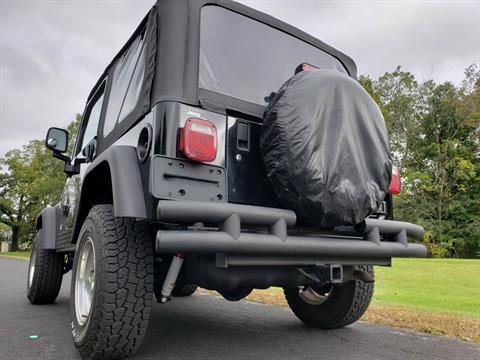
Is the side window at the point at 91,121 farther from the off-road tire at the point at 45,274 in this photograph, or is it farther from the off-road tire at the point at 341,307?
the off-road tire at the point at 341,307

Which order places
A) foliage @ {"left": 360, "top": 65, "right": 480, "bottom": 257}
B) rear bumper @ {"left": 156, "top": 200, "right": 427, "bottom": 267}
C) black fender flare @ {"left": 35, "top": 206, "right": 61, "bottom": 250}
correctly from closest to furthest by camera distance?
rear bumper @ {"left": 156, "top": 200, "right": 427, "bottom": 267}, black fender flare @ {"left": 35, "top": 206, "right": 61, "bottom": 250}, foliage @ {"left": 360, "top": 65, "right": 480, "bottom": 257}

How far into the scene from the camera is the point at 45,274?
4.47 m

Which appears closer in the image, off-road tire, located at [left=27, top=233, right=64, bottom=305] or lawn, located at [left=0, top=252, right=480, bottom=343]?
lawn, located at [left=0, top=252, right=480, bottom=343]

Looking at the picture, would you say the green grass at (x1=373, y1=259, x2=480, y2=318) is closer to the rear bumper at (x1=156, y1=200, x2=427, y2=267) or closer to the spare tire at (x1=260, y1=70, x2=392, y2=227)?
the rear bumper at (x1=156, y1=200, x2=427, y2=267)

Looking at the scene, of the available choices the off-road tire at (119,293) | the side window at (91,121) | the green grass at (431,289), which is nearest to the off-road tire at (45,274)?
the side window at (91,121)

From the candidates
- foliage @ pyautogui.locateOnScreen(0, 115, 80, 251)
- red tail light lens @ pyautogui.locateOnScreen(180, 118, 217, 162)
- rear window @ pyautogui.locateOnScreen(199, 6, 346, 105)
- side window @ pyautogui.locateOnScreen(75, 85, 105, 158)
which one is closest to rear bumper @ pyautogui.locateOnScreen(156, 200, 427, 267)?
red tail light lens @ pyautogui.locateOnScreen(180, 118, 217, 162)

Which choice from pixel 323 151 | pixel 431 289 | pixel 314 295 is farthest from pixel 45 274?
pixel 431 289

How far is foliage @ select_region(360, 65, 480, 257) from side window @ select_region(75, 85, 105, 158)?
25.7 metres

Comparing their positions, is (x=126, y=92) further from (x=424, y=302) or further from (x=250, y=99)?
(x=424, y=302)

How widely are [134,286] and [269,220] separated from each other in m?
0.81

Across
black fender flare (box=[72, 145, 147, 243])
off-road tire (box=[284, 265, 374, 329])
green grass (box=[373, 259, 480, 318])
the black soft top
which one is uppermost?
the black soft top

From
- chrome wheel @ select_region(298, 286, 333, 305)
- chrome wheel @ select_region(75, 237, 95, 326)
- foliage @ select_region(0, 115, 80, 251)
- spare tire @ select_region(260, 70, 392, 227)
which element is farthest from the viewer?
foliage @ select_region(0, 115, 80, 251)

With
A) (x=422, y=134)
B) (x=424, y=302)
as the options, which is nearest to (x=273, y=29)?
(x=424, y=302)

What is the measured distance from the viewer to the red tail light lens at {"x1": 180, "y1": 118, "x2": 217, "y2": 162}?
83.9 inches
